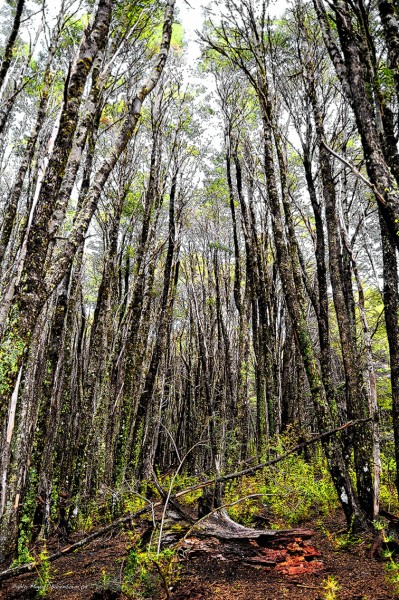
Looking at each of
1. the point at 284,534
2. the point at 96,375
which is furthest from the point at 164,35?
the point at 284,534

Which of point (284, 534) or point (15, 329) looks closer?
point (15, 329)

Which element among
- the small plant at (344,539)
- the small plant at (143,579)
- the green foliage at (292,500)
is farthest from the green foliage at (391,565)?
the small plant at (143,579)

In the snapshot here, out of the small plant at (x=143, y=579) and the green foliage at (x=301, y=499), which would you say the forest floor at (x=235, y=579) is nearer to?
the small plant at (x=143, y=579)

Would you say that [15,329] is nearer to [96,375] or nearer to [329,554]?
[329,554]

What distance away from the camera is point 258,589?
3.24 metres

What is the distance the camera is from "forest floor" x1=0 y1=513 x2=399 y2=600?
10.1ft

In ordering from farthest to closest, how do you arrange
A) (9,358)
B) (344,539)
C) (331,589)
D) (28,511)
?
(28,511)
(344,539)
(331,589)
(9,358)

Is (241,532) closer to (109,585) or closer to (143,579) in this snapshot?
(143,579)

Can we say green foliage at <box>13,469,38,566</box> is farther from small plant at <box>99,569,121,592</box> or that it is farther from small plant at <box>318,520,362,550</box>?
small plant at <box>318,520,362,550</box>

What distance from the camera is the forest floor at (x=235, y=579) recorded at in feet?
10.1

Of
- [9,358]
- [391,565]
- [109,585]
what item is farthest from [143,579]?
[9,358]

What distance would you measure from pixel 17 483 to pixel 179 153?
7669 millimetres

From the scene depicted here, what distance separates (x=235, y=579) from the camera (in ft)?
11.4

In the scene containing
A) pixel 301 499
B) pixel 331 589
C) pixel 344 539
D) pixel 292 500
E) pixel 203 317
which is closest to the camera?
pixel 331 589
